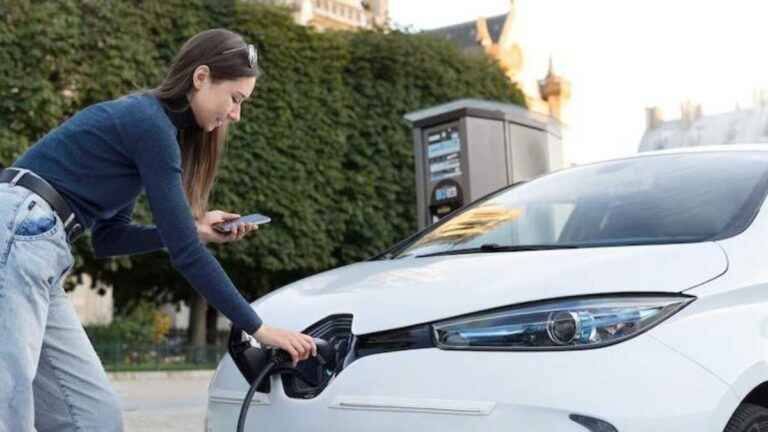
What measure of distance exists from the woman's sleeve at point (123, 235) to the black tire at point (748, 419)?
169cm

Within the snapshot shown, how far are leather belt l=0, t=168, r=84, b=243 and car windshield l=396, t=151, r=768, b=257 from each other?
4.20ft

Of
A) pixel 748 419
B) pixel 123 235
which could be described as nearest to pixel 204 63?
pixel 123 235

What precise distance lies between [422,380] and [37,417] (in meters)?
1.06

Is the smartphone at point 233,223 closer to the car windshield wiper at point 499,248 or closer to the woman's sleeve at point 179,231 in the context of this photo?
the woman's sleeve at point 179,231

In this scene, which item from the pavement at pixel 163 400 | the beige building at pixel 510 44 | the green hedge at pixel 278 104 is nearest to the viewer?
the pavement at pixel 163 400

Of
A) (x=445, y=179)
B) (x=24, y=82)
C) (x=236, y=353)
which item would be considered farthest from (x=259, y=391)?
(x=24, y=82)

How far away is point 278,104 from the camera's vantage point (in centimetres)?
2134

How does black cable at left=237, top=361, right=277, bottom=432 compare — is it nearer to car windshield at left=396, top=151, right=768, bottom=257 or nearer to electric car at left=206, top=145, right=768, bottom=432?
electric car at left=206, top=145, right=768, bottom=432

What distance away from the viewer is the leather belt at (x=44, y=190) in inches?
112

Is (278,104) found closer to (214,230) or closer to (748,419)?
(214,230)

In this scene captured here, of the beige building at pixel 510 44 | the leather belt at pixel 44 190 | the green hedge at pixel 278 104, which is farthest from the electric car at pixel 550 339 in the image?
the beige building at pixel 510 44

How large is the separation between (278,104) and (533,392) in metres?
19.0

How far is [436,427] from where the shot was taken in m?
2.70

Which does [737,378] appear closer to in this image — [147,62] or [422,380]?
[422,380]
